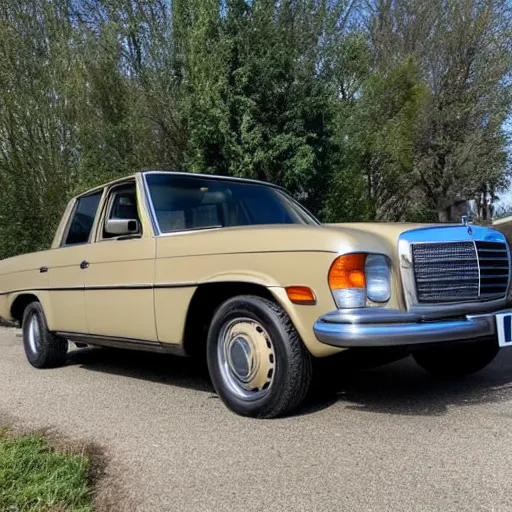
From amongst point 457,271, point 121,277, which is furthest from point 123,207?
point 457,271

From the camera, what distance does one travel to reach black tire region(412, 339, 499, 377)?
4539mm

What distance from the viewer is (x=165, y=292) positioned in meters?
4.22

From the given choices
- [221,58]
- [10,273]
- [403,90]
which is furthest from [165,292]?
[403,90]

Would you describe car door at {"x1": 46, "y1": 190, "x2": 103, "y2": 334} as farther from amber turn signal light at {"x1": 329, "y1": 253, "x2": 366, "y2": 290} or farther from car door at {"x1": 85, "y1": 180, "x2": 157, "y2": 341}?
amber turn signal light at {"x1": 329, "y1": 253, "x2": 366, "y2": 290}

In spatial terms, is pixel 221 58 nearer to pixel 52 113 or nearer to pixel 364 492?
pixel 52 113

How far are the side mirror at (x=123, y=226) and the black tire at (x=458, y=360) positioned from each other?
8.03 ft

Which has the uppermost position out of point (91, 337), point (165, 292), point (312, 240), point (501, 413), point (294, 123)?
point (294, 123)

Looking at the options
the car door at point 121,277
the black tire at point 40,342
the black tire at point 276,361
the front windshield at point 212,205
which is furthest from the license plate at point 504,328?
the black tire at point 40,342

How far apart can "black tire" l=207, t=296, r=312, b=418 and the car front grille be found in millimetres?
831

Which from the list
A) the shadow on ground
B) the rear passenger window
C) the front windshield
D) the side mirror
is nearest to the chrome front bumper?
A: the shadow on ground

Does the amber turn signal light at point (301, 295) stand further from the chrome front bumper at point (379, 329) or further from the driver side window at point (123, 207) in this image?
the driver side window at point (123, 207)

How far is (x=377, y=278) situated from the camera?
338 cm

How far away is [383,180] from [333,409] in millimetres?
15222

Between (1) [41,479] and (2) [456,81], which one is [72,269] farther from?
(2) [456,81]
